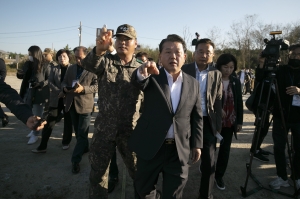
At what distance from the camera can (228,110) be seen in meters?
3.16

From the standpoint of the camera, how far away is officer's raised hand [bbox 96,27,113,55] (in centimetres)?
196

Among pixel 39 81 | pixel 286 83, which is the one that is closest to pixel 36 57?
pixel 39 81

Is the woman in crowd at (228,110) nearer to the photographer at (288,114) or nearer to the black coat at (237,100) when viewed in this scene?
the black coat at (237,100)

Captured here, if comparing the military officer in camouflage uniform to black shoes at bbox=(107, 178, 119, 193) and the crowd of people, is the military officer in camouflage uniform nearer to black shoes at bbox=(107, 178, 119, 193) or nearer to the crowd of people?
the crowd of people

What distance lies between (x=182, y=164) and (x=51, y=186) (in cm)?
206

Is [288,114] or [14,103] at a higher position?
[14,103]

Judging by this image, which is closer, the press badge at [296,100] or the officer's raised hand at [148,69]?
the officer's raised hand at [148,69]

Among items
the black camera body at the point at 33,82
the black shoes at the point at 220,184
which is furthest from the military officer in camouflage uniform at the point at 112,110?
the black camera body at the point at 33,82

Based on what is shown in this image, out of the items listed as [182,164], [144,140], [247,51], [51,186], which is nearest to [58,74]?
[51,186]

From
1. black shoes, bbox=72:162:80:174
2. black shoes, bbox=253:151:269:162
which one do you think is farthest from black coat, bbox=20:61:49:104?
black shoes, bbox=253:151:269:162

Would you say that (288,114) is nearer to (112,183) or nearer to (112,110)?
(112,110)

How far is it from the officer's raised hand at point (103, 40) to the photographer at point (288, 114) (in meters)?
2.60

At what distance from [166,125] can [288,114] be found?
221cm

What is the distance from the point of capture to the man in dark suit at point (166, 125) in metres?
Answer: 2.00
